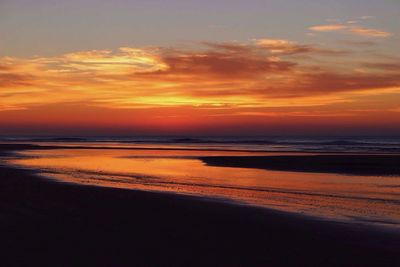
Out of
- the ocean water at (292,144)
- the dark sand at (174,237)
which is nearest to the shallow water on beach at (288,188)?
the dark sand at (174,237)

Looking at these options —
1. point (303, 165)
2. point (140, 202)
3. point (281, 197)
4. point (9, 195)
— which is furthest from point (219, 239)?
point (303, 165)

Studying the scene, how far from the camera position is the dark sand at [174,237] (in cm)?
893

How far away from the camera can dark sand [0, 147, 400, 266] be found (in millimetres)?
8930

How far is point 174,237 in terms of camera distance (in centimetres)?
1075

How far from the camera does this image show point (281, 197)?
59.7 feet

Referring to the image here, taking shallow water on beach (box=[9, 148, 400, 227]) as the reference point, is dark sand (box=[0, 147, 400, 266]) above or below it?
below

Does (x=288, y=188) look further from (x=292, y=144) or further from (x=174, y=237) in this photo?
(x=292, y=144)

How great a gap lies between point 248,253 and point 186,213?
4818 mm

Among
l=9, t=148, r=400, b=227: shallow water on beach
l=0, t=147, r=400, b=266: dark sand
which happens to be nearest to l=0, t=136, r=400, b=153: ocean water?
l=9, t=148, r=400, b=227: shallow water on beach

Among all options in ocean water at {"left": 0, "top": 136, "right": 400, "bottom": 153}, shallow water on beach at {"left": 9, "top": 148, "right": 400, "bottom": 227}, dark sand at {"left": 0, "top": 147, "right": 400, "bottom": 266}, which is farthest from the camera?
ocean water at {"left": 0, "top": 136, "right": 400, "bottom": 153}

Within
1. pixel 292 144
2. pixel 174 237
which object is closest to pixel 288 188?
pixel 174 237

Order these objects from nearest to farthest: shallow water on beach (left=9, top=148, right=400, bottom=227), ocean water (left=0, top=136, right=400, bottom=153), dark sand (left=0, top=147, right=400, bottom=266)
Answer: dark sand (left=0, top=147, right=400, bottom=266)
shallow water on beach (left=9, top=148, right=400, bottom=227)
ocean water (left=0, top=136, right=400, bottom=153)

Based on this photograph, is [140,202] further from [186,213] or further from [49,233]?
[49,233]

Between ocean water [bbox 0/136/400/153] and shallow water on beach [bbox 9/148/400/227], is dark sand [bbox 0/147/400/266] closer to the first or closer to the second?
shallow water on beach [bbox 9/148/400/227]
